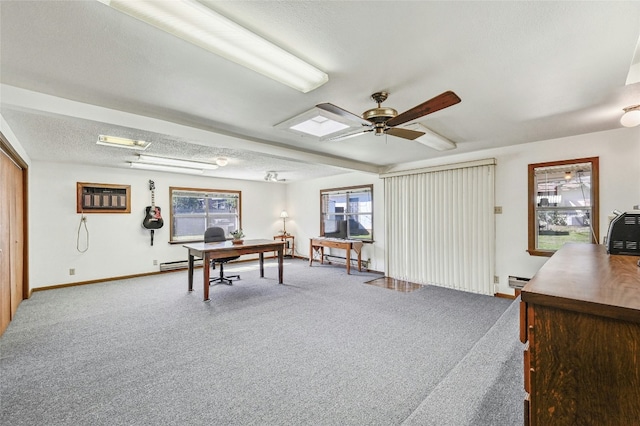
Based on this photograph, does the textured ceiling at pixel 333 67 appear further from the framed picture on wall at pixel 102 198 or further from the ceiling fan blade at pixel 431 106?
the framed picture on wall at pixel 102 198

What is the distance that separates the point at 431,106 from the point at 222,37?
1.45 meters

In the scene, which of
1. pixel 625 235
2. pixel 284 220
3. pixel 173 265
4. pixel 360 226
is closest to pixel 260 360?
pixel 625 235

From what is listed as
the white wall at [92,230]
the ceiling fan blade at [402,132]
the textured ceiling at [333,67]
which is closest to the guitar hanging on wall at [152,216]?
the white wall at [92,230]

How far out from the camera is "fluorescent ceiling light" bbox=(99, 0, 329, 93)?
51.9 inches

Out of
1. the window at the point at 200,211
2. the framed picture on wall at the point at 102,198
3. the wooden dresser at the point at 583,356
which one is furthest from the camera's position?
the window at the point at 200,211

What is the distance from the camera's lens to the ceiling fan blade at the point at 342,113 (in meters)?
2.02

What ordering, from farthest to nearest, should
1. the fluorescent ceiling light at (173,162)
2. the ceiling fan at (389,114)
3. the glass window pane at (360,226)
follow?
the glass window pane at (360,226)
the fluorescent ceiling light at (173,162)
the ceiling fan at (389,114)

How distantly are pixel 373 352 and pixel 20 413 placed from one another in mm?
2603

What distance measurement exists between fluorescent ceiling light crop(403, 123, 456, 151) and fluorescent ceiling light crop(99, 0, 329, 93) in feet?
4.96

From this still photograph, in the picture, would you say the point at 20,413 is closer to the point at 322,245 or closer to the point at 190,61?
the point at 190,61

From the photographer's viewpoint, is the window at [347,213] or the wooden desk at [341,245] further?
the window at [347,213]

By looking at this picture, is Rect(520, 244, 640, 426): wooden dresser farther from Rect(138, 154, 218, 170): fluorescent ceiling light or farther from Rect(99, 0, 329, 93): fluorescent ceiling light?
Rect(138, 154, 218, 170): fluorescent ceiling light

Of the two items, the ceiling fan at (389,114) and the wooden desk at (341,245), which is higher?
the ceiling fan at (389,114)

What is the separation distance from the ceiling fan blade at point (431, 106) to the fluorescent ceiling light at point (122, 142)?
3468mm
